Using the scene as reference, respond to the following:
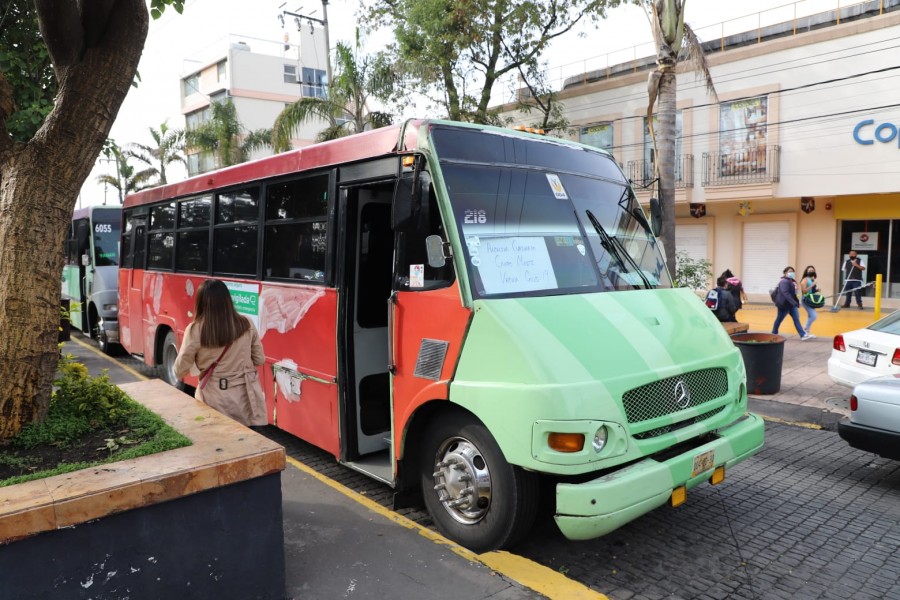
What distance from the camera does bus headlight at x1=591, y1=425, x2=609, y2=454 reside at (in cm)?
345

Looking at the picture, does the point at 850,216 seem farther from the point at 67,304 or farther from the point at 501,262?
the point at 67,304

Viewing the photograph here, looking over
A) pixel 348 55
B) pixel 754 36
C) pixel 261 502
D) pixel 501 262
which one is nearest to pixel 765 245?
pixel 754 36

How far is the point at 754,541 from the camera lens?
426cm

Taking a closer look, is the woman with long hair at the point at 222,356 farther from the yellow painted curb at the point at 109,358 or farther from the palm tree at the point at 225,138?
the palm tree at the point at 225,138

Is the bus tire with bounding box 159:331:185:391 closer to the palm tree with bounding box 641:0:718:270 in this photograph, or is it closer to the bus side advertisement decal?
the bus side advertisement decal

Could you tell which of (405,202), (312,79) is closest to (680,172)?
(405,202)

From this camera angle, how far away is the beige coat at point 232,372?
460 centimetres

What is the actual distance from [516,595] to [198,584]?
158 centimetres

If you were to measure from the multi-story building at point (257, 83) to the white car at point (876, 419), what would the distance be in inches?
1485

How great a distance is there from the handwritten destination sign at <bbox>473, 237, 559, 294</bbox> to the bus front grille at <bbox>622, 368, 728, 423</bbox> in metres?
0.90

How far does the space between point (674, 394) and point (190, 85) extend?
48654 millimetres

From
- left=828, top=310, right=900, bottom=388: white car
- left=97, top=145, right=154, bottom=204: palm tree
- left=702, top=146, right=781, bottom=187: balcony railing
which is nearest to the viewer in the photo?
left=828, top=310, right=900, bottom=388: white car

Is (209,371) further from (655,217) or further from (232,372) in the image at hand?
(655,217)

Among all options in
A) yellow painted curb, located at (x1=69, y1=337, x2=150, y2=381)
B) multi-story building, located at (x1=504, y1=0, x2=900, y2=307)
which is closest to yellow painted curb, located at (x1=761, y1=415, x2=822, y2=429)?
yellow painted curb, located at (x1=69, y1=337, x2=150, y2=381)
